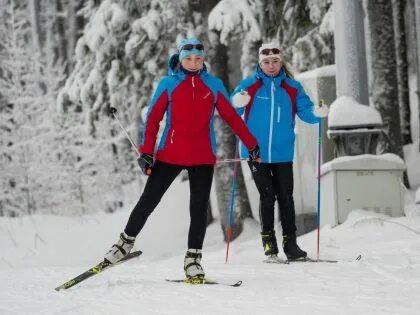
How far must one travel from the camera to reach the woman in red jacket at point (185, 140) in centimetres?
466

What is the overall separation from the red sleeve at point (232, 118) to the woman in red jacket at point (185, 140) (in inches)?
3.3

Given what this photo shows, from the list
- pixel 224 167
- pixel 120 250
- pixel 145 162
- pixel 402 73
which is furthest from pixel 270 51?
pixel 402 73

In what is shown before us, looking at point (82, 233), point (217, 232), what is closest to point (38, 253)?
point (82, 233)

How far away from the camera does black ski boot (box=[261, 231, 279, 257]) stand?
18.4 feet

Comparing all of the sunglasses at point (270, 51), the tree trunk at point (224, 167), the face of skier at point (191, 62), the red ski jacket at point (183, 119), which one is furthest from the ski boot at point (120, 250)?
the tree trunk at point (224, 167)

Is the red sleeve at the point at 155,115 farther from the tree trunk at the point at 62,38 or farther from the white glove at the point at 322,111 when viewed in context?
the tree trunk at the point at 62,38

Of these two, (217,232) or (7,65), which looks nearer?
(217,232)

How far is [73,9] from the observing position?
26500 millimetres

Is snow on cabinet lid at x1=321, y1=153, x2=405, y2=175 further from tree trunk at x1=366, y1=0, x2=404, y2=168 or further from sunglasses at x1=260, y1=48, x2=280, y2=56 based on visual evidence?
tree trunk at x1=366, y1=0, x2=404, y2=168

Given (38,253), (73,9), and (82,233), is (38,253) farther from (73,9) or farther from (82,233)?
(73,9)

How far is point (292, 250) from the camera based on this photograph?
561cm

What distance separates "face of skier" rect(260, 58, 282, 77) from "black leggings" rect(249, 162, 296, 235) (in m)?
0.85

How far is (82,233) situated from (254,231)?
3762 millimetres

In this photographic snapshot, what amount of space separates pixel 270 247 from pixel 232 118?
1368 millimetres
